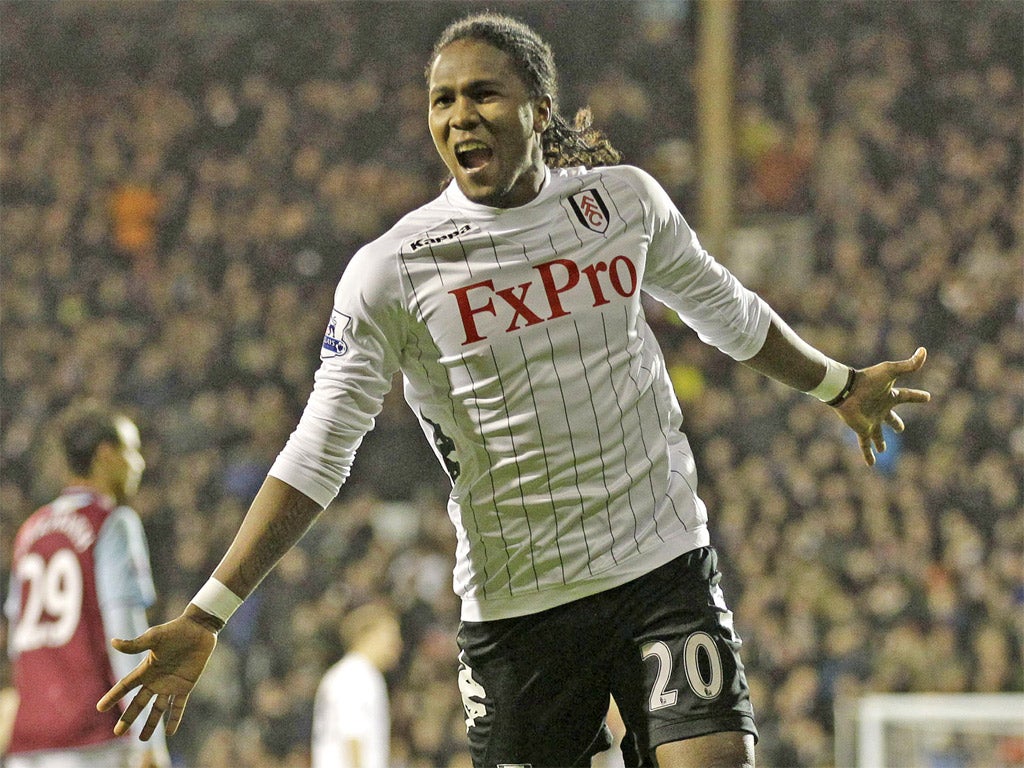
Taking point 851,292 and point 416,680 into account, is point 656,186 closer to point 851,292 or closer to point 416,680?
point 416,680

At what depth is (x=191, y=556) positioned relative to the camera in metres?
9.73

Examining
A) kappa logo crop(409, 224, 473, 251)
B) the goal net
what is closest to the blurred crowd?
the goal net

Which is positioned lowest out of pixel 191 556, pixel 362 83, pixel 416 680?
pixel 416 680

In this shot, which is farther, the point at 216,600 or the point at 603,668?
the point at 603,668

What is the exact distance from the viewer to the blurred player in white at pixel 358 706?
23.0 feet

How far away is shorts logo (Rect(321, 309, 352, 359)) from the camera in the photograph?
2.65 metres

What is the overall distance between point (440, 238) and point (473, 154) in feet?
0.58

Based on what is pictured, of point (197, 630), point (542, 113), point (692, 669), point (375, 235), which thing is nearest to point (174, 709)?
point (197, 630)

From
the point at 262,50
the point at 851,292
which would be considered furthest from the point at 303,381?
the point at 262,50

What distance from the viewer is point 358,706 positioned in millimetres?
7027

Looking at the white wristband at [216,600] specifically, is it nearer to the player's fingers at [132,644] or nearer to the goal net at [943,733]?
the player's fingers at [132,644]

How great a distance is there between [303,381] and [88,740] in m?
7.19

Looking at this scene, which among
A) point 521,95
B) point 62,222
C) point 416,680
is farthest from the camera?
point 62,222

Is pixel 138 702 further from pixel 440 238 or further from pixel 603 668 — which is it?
pixel 440 238
